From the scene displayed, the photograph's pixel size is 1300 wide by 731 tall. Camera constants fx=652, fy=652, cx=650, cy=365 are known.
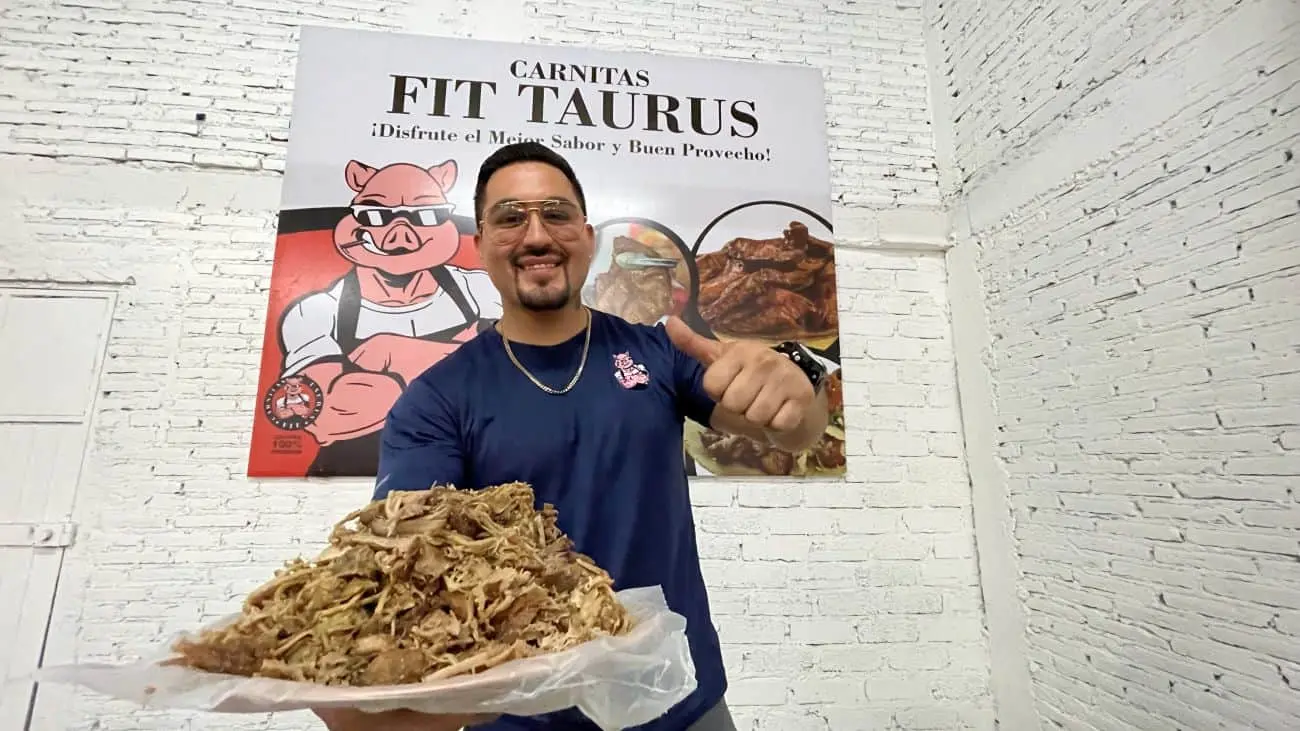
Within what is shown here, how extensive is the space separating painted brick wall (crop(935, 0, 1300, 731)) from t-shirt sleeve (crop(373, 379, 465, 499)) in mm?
1836

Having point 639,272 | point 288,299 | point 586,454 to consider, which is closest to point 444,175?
point 288,299

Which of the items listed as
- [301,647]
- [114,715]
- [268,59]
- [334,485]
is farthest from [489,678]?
[268,59]

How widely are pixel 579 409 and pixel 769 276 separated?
142 centimetres

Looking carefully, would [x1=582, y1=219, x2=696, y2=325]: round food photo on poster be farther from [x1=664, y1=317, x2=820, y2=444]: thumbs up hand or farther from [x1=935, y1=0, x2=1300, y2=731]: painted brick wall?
[x1=664, y1=317, x2=820, y2=444]: thumbs up hand

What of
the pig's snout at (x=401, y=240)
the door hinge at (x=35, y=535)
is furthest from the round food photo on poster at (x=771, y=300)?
the door hinge at (x=35, y=535)

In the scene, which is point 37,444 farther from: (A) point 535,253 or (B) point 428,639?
(B) point 428,639

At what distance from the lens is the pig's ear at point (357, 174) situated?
2420 mm

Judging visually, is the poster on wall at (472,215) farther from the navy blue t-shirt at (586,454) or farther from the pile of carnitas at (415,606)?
the pile of carnitas at (415,606)

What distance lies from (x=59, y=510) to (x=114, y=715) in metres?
0.68

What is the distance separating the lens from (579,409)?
1359 millimetres

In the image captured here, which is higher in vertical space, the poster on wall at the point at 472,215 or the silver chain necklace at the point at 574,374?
the poster on wall at the point at 472,215

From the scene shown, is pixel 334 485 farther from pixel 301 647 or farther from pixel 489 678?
pixel 489 678

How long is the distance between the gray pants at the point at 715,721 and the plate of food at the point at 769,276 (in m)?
1.42

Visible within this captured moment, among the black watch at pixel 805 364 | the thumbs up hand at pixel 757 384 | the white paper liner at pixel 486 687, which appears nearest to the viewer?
the white paper liner at pixel 486 687
